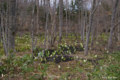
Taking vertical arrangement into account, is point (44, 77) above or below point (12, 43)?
below

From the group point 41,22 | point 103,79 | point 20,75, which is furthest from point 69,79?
point 41,22

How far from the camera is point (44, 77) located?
3.81 metres

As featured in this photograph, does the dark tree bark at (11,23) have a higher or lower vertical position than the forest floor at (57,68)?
higher

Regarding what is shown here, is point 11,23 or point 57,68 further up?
point 11,23

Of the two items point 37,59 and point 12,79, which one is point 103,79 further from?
point 37,59

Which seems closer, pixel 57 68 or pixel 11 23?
pixel 57 68

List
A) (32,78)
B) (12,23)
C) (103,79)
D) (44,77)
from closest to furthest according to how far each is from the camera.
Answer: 1. (103,79)
2. (32,78)
3. (44,77)
4. (12,23)

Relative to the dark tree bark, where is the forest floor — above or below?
below

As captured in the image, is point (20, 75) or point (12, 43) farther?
point (12, 43)

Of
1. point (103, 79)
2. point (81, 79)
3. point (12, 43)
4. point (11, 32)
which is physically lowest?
point (81, 79)

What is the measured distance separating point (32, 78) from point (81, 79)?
1528mm

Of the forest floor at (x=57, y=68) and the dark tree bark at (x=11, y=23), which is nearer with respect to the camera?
the forest floor at (x=57, y=68)

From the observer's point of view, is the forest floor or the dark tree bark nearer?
the forest floor

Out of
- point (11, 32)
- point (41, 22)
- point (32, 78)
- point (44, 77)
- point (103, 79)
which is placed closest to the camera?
point (103, 79)
